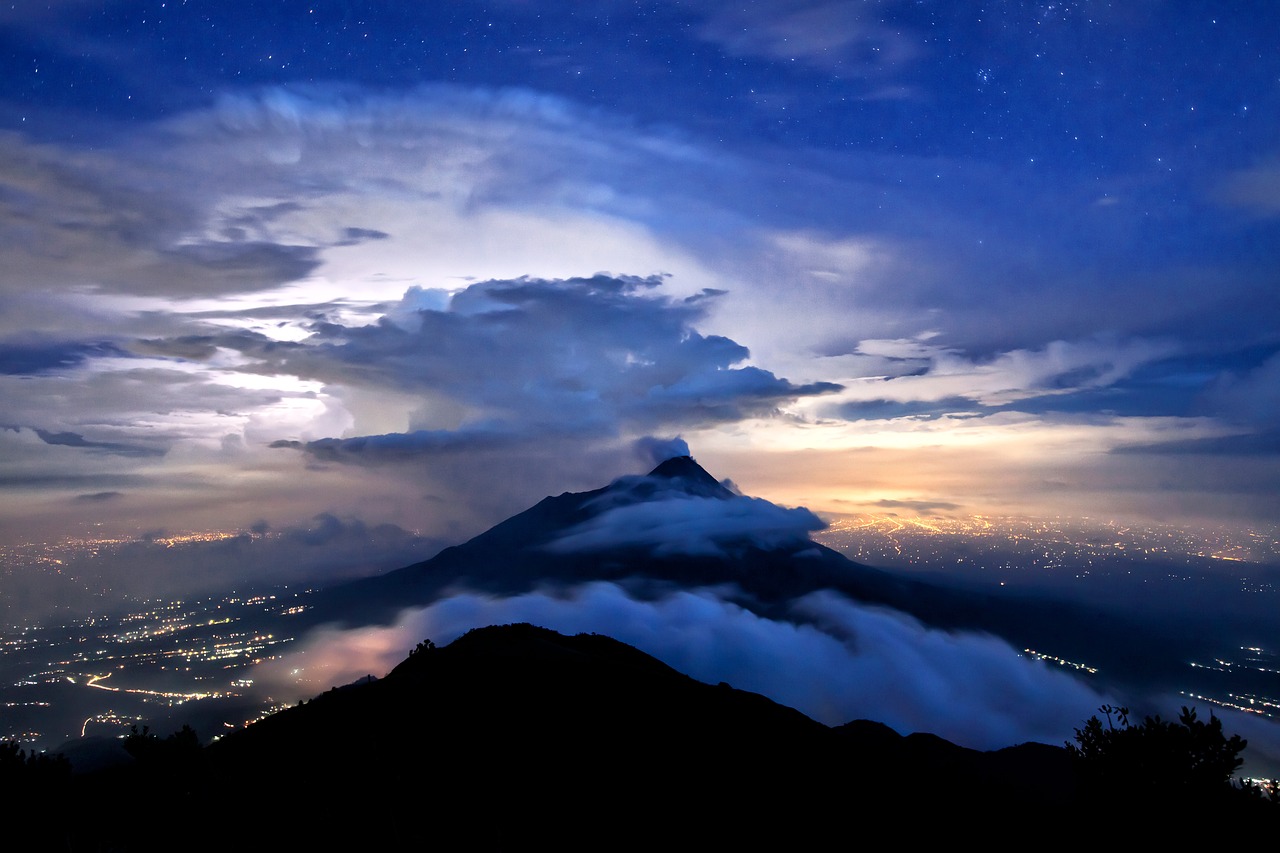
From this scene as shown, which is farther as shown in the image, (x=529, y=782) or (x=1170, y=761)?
(x=529, y=782)

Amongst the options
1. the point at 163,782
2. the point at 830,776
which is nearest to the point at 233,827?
the point at 163,782

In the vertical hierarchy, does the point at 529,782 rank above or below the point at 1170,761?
below

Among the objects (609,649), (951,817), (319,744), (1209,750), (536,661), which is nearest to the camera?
(1209,750)

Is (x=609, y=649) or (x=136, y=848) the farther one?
(x=609, y=649)

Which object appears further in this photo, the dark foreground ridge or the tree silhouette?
the tree silhouette

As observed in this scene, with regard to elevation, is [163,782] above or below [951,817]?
above

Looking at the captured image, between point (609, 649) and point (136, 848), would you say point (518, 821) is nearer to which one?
point (136, 848)

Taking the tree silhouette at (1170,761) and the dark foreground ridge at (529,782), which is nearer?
the dark foreground ridge at (529,782)

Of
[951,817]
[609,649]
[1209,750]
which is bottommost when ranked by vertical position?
[951,817]
